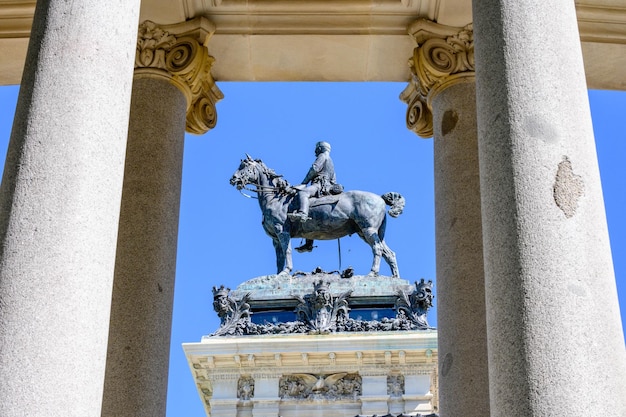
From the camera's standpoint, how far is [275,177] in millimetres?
118625

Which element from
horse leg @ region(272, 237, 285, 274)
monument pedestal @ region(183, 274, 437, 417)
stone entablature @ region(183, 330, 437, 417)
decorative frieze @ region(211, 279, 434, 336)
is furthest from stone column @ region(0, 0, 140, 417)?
horse leg @ region(272, 237, 285, 274)

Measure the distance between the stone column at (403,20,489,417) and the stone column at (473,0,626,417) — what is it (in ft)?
32.7

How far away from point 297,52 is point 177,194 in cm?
873

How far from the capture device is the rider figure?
116125mm

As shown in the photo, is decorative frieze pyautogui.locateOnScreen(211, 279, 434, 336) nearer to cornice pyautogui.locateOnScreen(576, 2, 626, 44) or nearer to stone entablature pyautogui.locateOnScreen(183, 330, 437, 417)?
stone entablature pyautogui.locateOnScreen(183, 330, 437, 417)

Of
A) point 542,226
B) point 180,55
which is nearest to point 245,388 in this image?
point 180,55

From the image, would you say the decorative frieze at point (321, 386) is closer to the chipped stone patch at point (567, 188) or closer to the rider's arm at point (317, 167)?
the rider's arm at point (317, 167)

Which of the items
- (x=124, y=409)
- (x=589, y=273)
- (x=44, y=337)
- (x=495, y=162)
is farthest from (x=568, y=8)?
(x=124, y=409)

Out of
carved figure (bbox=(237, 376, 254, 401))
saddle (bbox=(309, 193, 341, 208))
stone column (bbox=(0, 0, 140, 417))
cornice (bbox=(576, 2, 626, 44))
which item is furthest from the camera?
saddle (bbox=(309, 193, 341, 208))

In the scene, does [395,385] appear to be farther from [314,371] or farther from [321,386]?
[314,371]

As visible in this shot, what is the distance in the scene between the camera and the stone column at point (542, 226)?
21250 mm

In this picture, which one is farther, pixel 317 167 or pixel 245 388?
pixel 317 167

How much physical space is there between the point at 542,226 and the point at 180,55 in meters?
18.8

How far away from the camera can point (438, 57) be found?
38656 mm
